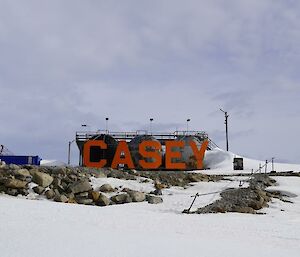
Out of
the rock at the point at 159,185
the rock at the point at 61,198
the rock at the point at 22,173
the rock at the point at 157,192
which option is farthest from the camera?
the rock at the point at 159,185

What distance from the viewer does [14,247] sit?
24.4 ft

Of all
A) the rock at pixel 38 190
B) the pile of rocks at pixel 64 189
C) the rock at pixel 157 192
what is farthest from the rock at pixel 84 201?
the rock at pixel 157 192

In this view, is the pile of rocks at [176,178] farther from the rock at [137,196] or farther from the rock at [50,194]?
the rock at [50,194]

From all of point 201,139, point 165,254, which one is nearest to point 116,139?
point 201,139

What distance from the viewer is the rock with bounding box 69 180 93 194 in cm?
1788

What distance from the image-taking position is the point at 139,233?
997cm

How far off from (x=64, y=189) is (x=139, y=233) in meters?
8.76

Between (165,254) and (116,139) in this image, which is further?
(116,139)

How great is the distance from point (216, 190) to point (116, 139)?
2470 centimetres

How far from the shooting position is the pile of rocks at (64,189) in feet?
56.3

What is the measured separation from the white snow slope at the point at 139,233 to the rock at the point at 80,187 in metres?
2.47

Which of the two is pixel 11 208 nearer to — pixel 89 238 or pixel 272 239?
→ pixel 89 238

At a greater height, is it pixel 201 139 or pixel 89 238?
pixel 201 139

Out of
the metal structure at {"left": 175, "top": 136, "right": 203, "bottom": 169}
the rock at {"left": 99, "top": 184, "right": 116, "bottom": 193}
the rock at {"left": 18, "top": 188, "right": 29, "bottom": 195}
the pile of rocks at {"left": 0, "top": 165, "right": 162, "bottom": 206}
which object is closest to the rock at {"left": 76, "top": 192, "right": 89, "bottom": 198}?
the pile of rocks at {"left": 0, "top": 165, "right": 162, "bottom": 206}
